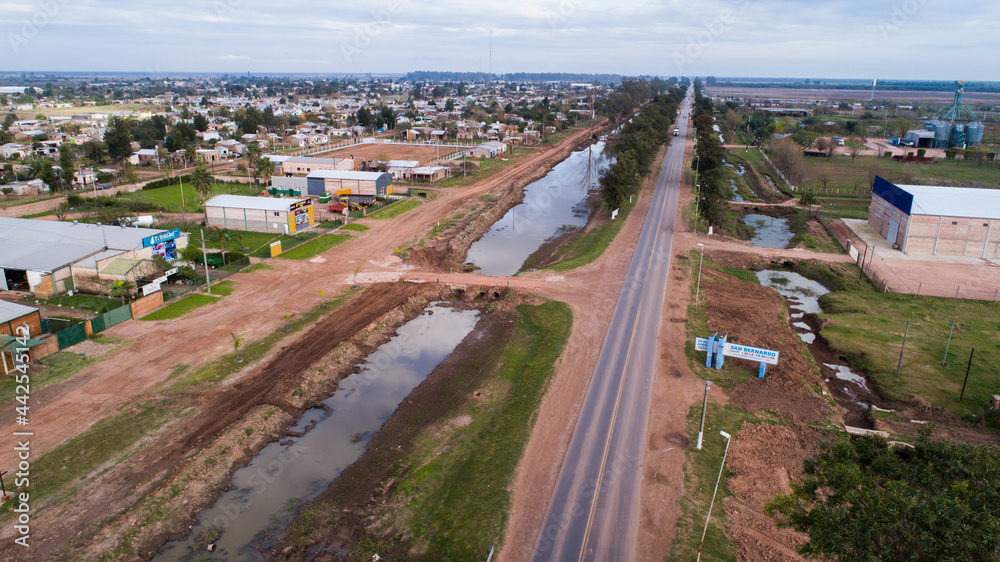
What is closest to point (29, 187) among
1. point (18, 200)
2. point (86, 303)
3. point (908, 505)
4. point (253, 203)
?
point (18, 200)

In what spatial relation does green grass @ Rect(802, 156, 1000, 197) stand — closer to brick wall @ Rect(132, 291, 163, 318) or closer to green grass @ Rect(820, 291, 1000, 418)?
green grass @ Rect(820, 291, 1000, 418)

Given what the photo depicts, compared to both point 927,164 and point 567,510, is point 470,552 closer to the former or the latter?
point 567,510

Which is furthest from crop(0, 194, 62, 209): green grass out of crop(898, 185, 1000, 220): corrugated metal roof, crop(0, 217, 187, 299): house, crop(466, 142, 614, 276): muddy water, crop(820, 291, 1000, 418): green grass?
crop(898, 185, 1000, 220): corrugated metal roof

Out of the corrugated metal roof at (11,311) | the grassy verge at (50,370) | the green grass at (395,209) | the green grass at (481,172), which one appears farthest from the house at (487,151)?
the corrugated metal roof at (11,311)

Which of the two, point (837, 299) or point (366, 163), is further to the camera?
point (366, 163)

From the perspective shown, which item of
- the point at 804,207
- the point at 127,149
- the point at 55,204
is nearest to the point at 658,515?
the point at 804,207

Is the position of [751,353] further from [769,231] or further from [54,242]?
[54,242]
